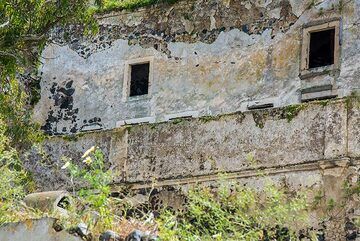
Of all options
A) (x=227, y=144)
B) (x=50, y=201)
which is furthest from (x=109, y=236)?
(x=227, y=144)

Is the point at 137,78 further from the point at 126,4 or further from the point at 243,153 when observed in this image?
the point at 243,153

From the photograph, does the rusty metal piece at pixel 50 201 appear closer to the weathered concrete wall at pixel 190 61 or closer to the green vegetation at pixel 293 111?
the green vegetation at pixel 293 111

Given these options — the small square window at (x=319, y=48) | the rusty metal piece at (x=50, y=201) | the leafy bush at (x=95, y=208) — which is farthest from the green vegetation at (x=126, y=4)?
the leafy bush at (x=95, y=208)

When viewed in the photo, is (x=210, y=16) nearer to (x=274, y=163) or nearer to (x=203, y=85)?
(x=203, y=85)

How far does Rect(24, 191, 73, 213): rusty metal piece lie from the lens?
343 inches

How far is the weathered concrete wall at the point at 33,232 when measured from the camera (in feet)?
26.0

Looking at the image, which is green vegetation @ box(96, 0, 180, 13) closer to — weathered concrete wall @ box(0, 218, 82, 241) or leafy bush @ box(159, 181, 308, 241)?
leafy bush @ box(159, 181, 308, 241)

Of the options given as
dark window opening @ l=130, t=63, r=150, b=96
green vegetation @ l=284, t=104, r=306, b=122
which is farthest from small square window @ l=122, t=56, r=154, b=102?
green vegetation @ l=284, t=104, r=306, b=122

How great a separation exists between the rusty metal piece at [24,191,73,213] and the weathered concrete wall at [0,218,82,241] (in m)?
0.49

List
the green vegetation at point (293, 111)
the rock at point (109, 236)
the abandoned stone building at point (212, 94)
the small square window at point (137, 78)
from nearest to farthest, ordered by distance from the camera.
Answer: the rock at point (109, 236) < the abandoned stone building at point (212, 94) < the green vegetation at point (293, 111) < the small square window at point (137, 78)

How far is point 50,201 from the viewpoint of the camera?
29.0 ft

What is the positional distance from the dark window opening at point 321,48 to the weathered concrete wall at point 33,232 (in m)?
10.6

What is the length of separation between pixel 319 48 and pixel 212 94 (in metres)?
2.37

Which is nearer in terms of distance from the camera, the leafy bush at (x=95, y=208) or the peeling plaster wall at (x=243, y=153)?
the leafy bush at (x=95, y=208)
